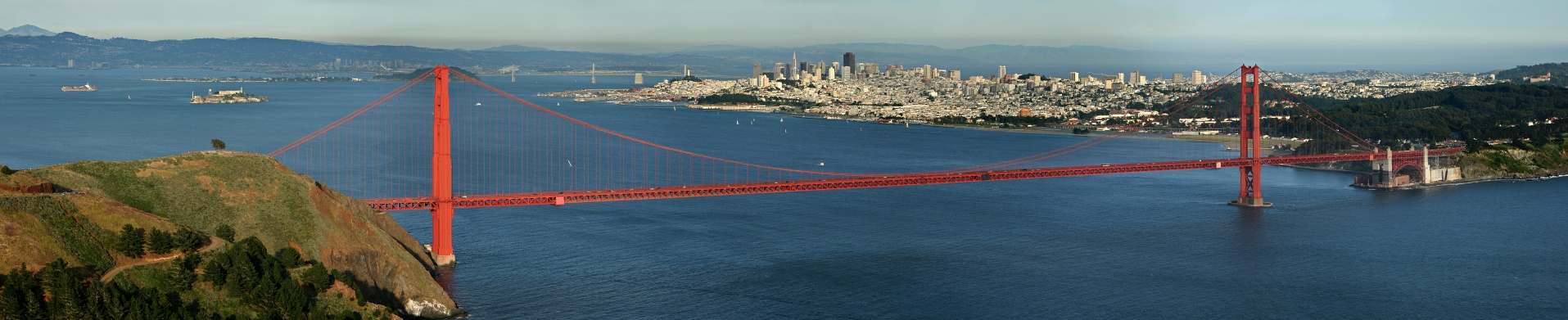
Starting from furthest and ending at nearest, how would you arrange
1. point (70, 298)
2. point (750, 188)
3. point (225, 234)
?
point (750, 188), point (225, 234), point (70, 298)

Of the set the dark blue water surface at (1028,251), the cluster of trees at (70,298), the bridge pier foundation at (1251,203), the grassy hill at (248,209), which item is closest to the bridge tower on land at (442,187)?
the dark blue water surface at (1028,251)

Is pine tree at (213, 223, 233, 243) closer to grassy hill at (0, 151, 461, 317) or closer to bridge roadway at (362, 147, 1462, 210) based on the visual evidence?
grassy hill at (0, 151, 461, 317)

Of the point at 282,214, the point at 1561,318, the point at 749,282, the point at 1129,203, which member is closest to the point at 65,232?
the point at 282,214

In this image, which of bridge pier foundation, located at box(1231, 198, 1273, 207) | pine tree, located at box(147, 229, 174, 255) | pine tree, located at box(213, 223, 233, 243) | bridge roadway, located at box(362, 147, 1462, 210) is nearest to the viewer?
pine tree, located at box(147, 229, 174, 255)

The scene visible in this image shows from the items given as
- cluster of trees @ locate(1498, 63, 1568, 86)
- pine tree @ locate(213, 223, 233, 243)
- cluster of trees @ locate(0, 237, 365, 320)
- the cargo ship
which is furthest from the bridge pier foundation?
the cargo ship

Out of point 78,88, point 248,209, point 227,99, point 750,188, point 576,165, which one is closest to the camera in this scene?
point 248,209

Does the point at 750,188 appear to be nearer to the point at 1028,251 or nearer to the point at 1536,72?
the point at 1028,251

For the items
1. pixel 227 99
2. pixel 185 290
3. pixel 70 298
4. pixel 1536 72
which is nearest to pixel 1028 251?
pixel 185 290
